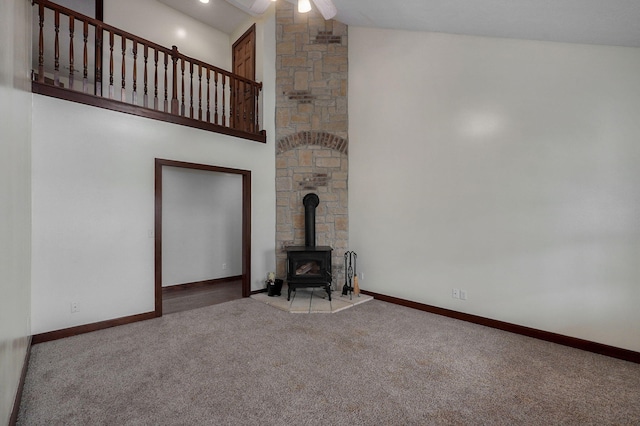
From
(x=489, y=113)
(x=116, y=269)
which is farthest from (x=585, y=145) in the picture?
(x=116, y=269)

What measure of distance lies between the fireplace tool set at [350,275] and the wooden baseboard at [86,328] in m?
2.70

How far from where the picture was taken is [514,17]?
115 inches

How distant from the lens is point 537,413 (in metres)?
1.94

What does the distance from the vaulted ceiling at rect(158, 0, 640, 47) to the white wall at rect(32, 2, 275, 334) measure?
304 cm

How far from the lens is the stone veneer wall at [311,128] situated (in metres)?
4.95

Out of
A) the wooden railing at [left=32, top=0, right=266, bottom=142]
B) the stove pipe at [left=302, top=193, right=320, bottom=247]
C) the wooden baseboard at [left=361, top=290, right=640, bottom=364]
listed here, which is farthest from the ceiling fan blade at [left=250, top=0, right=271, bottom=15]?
the wooden baseboard at [left=361, top=290, right=640, bottom=364]

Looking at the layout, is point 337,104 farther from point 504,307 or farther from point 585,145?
point 504,307

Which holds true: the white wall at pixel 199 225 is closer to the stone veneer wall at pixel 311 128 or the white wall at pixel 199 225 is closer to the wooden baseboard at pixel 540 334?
the stone veneer wall at pixel 311 128

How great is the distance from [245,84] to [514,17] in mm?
3716

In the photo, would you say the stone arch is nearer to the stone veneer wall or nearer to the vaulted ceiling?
the stone veneer wall

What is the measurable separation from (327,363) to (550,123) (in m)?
3.25

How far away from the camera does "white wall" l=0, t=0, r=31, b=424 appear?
154 centimetres

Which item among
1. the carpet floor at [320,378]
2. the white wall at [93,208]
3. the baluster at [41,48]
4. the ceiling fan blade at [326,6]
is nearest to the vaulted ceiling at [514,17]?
the ceiling fan blade at [326,6]

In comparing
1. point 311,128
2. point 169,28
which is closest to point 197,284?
point 311,128
